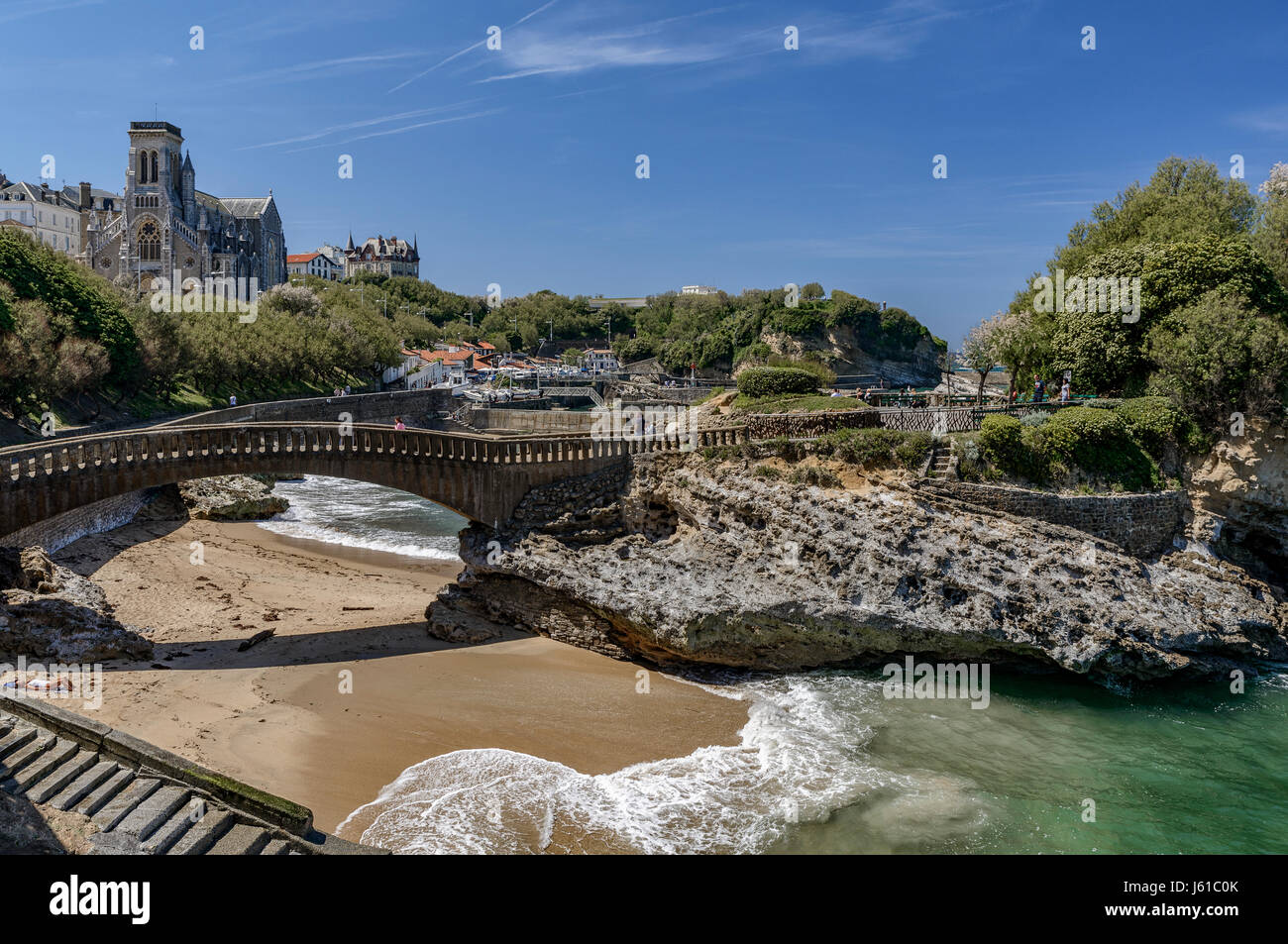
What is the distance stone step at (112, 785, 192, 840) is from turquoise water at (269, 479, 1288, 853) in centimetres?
285

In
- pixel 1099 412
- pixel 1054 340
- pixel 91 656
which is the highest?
pixel 1054 340

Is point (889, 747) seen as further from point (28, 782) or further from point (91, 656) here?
point (91, 656)

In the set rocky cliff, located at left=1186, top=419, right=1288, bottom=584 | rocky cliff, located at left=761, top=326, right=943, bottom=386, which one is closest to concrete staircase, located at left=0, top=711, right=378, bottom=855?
rocky cliff, located at left=1186, top=419, right=1288, bottom=584

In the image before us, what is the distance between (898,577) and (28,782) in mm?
18376

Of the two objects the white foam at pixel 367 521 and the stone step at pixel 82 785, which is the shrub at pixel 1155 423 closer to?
the white foam at pixel 367 521

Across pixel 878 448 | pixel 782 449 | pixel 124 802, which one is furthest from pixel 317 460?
pixel 878 448

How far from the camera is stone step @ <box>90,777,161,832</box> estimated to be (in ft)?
36.0

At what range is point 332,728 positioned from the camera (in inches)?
675

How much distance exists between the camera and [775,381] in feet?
100.0

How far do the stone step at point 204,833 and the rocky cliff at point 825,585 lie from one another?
426 inches

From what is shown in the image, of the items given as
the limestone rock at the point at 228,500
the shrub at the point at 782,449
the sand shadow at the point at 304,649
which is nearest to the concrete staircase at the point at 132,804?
the sand shadow at the point at 304,649

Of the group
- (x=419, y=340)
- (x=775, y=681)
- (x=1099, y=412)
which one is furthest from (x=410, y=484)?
(x=419, y=340)

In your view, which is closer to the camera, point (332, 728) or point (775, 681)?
point (332, 728)

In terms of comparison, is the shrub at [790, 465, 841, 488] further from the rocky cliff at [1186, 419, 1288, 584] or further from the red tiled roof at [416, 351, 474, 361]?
the red tiled roof at [416, 351, 474, 361]
